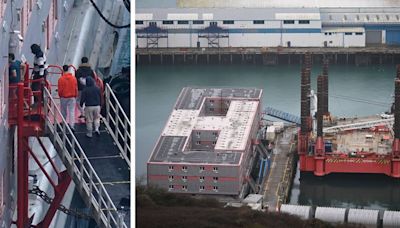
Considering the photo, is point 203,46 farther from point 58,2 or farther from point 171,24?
point 58,2

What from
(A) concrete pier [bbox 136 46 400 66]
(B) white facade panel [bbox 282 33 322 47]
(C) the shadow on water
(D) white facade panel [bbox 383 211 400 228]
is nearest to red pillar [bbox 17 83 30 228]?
(D) white facade panel [bbox 383 211 400 228]

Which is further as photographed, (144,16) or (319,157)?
(144,16)

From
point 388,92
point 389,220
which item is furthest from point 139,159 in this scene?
point 388,92

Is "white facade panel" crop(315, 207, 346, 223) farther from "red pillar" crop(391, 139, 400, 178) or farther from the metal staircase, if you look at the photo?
the metal staircase

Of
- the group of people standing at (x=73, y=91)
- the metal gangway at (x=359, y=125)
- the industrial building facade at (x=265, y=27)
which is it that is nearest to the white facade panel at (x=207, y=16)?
the industrial building facade at (x=265, y=27)

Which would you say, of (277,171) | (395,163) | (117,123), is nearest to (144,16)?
(277,171)

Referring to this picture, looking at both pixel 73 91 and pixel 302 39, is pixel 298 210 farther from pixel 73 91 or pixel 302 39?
pixel 73 91

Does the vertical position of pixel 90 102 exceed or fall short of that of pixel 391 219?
it exceeds it

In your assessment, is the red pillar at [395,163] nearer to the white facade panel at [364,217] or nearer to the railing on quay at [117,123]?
the white facade panel at [364,217]
